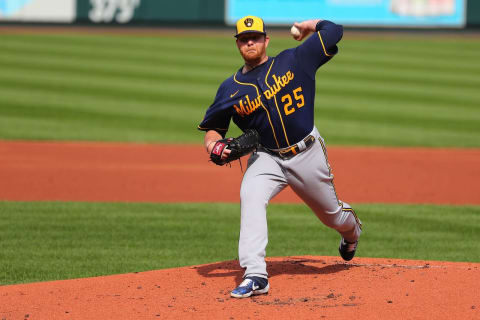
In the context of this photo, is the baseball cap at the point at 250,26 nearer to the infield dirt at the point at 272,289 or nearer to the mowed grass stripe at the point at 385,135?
the infield dirt at the point at 272,289

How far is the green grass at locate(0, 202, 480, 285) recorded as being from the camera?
688cm

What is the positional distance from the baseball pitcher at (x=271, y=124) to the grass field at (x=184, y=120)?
5.04ft

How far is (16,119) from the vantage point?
15672 millimetres

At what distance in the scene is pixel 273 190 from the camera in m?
5.64

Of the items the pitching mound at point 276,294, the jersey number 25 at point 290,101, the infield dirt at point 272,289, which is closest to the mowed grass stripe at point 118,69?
the infield dirt at point 272,289

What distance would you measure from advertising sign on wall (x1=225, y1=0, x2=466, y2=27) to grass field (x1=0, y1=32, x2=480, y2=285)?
0.64 meters

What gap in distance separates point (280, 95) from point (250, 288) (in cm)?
130

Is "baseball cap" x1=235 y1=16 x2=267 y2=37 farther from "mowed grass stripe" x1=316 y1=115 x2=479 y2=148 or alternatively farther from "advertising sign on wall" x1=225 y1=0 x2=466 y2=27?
"advertising sign on wall" x1=225 y1=0 x2=466 y2=27

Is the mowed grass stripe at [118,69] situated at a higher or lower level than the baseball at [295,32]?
lower

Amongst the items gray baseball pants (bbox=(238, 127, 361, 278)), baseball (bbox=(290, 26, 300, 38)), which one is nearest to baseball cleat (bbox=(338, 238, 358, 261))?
gray baseball pants (bbox=(238, 127, 361, 278))

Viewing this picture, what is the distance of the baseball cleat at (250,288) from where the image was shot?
5.20m

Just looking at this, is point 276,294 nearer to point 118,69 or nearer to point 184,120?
point 184,120

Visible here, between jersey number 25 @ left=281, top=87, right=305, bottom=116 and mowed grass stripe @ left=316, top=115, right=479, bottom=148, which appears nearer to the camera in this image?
jersey number 25 @ left=281, top=87, right=305, bottom=116

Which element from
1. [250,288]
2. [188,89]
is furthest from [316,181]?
[188,89]
